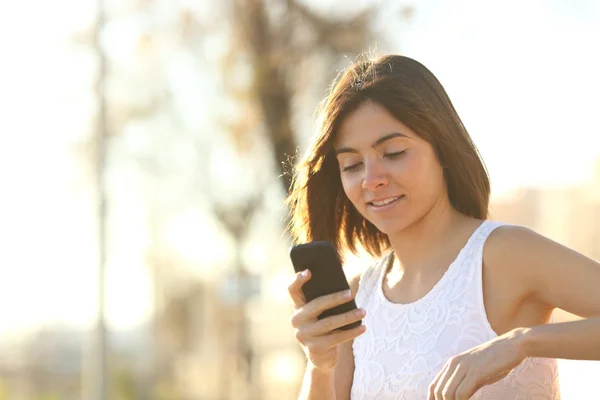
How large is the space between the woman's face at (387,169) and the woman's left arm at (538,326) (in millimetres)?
245

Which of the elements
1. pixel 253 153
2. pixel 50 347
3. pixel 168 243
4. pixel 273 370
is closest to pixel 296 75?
pixel 253 153

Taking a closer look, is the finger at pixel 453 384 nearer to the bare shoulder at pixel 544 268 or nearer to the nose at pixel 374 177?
the bare shoulder at pixel 544 268

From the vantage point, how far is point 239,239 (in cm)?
1259

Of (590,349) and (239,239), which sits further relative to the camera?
(239,239)

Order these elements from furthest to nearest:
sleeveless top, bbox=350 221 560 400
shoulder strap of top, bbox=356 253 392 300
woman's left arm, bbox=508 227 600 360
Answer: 1. shoulder strap of top, bbox=356 253 392 300
2. sleeveless top, bbox=350 221 560 400
3. woman's left arm, bbox=508 227 600 360

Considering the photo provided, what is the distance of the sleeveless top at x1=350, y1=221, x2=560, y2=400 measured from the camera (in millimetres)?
2609

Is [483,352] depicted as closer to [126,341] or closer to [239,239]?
[239,239]

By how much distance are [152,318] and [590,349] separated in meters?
14.7

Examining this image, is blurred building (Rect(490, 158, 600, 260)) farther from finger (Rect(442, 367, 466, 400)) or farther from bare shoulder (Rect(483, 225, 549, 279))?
finger (Rect(442, 367, 466, 400))

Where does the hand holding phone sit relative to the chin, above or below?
below

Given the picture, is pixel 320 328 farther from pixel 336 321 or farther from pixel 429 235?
pixel 429 235

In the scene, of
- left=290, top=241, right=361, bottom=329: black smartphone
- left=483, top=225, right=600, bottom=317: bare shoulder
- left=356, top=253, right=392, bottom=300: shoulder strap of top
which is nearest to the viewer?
left=483, top=225, right=600, bottom=317: bare shoulder

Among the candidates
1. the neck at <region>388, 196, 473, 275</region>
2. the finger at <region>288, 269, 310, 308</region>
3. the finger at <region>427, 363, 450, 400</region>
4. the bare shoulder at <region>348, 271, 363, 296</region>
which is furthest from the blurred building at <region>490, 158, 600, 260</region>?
the finger at <region>427, 363, 450, 400</region>

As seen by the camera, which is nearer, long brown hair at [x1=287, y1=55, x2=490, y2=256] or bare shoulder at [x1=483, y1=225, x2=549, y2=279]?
bare shoulder at [x1=483, y1=225, x2=549, y2=279]
